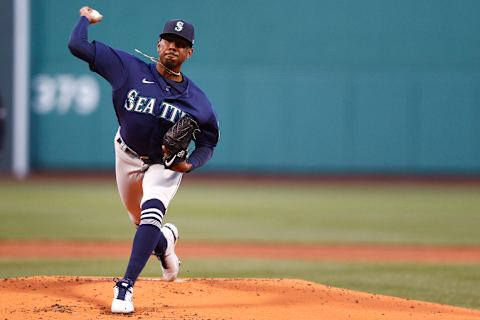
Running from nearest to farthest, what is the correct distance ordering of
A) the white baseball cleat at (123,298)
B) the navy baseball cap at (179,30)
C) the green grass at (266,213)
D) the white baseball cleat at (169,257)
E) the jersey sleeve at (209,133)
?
the white baseball cleat at (123,298) → the navy baseball cap at (179,30) → the jersey sleeve at (209,133) → the white baseball cleat at (169,257) → the green grass at (266,213)

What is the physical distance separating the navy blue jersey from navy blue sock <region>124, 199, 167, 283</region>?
32 centimetres

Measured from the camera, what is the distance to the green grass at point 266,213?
34.0 ft

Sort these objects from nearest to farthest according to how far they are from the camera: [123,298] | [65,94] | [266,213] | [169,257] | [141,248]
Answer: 1. [123,298]
2. [141,248]
3. [169,257]
4. [266,213]
5. [65,94]

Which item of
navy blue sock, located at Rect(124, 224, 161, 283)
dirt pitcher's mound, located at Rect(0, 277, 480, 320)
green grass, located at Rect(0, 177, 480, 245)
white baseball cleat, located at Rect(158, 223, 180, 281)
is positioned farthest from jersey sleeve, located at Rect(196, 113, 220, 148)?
green grass, located at Rect(0, 177, 480, 245)

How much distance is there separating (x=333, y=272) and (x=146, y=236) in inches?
121

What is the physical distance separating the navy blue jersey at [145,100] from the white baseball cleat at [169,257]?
2.18ft

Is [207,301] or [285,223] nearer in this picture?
[207,301]

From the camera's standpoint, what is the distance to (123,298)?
4.59 metres

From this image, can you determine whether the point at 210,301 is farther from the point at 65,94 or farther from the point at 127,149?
the point at 65,94

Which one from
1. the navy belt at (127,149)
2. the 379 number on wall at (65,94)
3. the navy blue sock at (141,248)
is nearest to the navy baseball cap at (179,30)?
the navy belt at (127,149)

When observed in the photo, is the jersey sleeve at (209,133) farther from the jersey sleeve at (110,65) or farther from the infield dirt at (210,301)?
the infield dirt at (210,301)

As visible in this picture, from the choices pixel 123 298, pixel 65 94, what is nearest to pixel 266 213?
pixel 65 94

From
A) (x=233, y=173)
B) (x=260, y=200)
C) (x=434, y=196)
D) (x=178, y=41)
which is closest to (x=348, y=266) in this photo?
(x=178, y=41)

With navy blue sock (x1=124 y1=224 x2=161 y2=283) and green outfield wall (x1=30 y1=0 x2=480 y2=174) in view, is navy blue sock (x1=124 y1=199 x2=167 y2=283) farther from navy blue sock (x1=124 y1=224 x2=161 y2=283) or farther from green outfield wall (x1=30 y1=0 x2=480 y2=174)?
green outfield wall (x1=30 y1=0 x2=480 y2=174)
